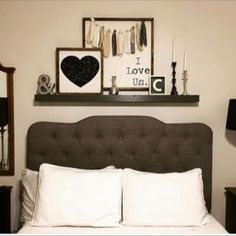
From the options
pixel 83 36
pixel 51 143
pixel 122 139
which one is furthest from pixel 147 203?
pixel 83 36

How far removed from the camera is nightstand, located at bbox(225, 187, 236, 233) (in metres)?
2.77

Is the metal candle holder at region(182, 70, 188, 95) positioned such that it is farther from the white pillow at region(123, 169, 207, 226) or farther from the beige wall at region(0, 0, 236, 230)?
the white pillow at region(123, 169, 207, 226)

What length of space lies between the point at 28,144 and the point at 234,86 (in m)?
1.87

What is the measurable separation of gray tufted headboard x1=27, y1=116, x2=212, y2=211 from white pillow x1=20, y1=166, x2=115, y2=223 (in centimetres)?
14

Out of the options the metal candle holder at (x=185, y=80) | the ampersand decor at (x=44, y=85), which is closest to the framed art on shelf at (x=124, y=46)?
the metal candle holder at (x=185, y=80)

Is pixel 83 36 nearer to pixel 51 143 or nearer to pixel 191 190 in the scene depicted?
pixel 51 143

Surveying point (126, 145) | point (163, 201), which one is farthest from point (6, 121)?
point (163, 201)

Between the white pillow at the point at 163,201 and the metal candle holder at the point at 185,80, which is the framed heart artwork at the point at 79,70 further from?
the white pillow at the point at 163,201

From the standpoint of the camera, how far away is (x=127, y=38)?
2.97m

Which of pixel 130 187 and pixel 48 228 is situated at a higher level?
pixel 130 187

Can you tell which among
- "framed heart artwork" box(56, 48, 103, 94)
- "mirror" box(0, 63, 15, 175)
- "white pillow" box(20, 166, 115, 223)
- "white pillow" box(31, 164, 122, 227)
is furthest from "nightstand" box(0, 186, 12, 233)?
"framed heart artwork" box(56, 48, 103, 94)

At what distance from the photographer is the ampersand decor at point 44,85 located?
9.55 feet

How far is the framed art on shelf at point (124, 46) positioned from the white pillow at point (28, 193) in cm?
79

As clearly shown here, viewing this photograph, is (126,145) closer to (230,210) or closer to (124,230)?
(124,230)
